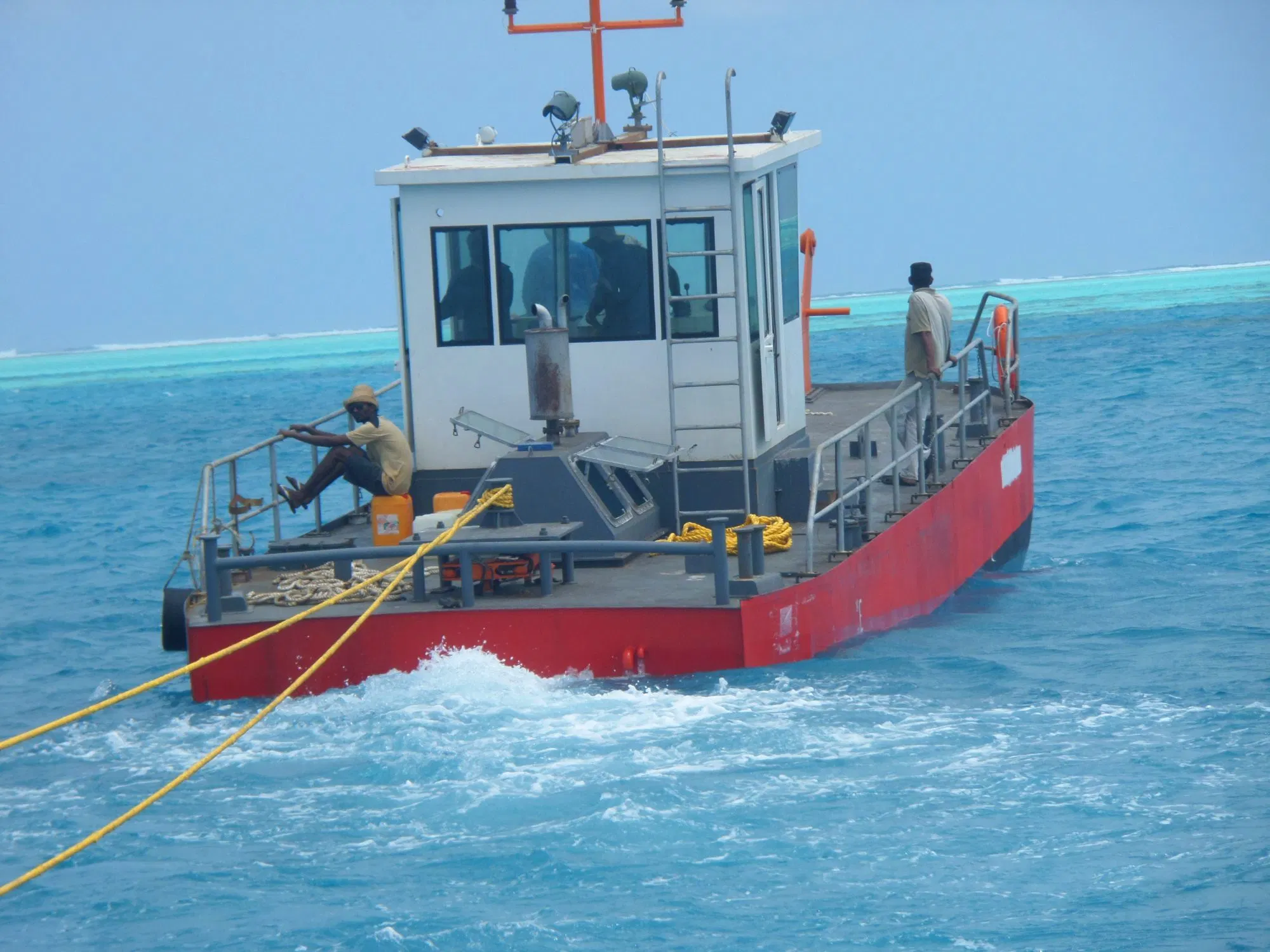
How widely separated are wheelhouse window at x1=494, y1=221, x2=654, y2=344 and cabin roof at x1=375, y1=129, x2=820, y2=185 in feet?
1.23

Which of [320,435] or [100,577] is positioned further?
[100,577]

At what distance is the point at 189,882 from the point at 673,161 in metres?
5.95

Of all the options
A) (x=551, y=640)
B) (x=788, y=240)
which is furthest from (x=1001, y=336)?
(x=551, y=640)

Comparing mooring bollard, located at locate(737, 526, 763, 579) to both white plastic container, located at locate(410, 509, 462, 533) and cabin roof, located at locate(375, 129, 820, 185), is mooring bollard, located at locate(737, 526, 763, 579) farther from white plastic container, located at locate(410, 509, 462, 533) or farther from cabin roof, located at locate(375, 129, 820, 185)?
cabin roof, located at locate(375, 129, 820, 185)

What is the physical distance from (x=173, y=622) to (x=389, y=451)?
6.20ft

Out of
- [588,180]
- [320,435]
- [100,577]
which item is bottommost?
[100,577]

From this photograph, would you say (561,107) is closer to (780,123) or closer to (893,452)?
(780,123)

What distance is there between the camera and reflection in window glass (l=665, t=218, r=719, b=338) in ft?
39.4

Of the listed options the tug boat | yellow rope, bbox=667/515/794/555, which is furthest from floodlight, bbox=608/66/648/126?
yellow rope, bbox=667/515/794/555

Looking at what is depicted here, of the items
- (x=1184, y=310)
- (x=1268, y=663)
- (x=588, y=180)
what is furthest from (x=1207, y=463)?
(x=1184, y=310)

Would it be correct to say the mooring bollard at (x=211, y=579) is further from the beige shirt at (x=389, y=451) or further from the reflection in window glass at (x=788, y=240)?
the reflection in window glass at (x=788, y=240)

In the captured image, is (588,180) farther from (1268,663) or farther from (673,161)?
(1268,663)

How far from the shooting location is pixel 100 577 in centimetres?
1881

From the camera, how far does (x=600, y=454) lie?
11.4 m
